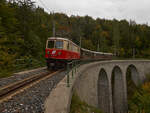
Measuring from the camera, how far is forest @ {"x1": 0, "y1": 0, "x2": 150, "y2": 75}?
462 inches

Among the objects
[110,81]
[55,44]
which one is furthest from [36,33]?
[110,81]

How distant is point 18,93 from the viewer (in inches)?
157

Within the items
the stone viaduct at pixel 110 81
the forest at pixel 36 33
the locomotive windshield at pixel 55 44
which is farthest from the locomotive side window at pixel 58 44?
the stone viaduct at pixel 110 81

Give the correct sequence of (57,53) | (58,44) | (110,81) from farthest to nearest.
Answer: (110,81)
(58,44)
(57,53)

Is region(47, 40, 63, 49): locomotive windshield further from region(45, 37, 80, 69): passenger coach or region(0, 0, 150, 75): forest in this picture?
region(0, 0, 150, 75): forest

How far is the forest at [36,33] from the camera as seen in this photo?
38.5ft

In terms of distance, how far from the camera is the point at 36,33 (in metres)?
20.8

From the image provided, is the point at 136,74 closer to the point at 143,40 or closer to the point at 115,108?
the point at 115,108

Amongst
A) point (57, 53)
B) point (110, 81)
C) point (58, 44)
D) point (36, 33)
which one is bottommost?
point (110, 81)

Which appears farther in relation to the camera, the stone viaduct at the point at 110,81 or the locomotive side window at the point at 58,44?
the stone viaduct at the point at 110,81

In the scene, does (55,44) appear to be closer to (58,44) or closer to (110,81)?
(58,44)

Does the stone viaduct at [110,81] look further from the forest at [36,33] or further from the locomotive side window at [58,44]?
the forest at [36,33]

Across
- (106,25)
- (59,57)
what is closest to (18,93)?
(59,57)

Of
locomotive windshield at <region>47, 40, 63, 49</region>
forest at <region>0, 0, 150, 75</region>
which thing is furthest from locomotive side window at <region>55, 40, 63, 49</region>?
forest at <region>0, 0, 150, 75</region>
